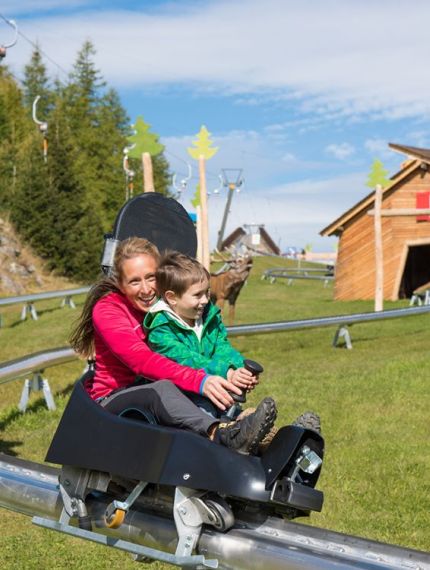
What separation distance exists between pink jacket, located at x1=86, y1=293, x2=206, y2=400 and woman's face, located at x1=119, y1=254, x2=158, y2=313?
0.05 metres

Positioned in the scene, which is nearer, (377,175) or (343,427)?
(343,427)

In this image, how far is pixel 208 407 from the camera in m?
3.78

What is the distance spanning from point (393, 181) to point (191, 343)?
33.4 metres

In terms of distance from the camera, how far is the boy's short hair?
3852 mm

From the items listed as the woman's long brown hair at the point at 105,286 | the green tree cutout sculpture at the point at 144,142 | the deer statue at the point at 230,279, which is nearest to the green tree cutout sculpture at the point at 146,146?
the green tree cutout sculpture at the point at 144,142

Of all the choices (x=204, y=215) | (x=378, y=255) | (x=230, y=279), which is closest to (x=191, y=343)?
(x=230, y=279)

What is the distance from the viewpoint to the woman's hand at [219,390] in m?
3.63

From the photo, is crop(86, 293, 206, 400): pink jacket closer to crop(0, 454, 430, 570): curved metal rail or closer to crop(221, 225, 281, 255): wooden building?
crop(0, 454, 430, 570): curved metal rail

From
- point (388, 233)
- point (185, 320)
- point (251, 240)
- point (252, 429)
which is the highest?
point (185, 320)

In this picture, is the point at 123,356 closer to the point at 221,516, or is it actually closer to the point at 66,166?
the point at 221,516

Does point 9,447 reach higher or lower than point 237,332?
lower

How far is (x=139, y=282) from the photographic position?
4.15 m

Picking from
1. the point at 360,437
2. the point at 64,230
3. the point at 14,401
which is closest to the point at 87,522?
the point at 360,437

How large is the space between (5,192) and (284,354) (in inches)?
1482
